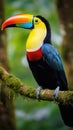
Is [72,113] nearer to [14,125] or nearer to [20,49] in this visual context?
[14,125]

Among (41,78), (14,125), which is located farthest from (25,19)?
(14,125)

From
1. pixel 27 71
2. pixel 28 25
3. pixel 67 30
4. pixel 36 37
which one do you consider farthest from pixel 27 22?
pixel 27 71

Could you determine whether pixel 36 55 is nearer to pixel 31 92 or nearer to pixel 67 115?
pixel 31 92

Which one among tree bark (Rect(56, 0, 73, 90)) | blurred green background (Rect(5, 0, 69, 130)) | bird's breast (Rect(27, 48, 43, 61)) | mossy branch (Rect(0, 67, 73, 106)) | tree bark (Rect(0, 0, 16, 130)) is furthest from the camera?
blurred green background (Rect(5, 0, 69, 130))

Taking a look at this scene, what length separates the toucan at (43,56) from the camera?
5.49 meters

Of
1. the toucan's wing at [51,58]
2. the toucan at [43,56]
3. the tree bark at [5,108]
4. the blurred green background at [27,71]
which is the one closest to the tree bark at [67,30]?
the blurred green background at [27,71]

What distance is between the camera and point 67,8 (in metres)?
7.90

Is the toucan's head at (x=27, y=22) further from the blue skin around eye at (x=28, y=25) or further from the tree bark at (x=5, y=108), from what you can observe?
the tree bark at (x=5, y=108)

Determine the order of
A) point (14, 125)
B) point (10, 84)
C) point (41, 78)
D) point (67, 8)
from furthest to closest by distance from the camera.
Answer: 1. point (67, 8)
2. point (14, 125)
3. point (41, 78)
4. point (10, 84)

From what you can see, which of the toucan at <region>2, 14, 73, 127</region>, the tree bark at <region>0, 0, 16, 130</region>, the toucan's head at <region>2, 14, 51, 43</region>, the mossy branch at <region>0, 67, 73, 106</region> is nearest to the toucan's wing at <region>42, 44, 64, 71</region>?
the toucan at <region>2, 14, 73, 127</region>

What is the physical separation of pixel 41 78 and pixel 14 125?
1748 mm

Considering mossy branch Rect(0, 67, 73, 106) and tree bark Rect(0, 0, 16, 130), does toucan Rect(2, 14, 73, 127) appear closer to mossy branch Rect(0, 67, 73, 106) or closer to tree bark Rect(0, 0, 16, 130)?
mossy branch Rect(0, 67, 73, 106)

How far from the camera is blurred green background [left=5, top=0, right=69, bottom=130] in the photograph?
8.20m

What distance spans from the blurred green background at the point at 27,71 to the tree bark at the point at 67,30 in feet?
2.77
